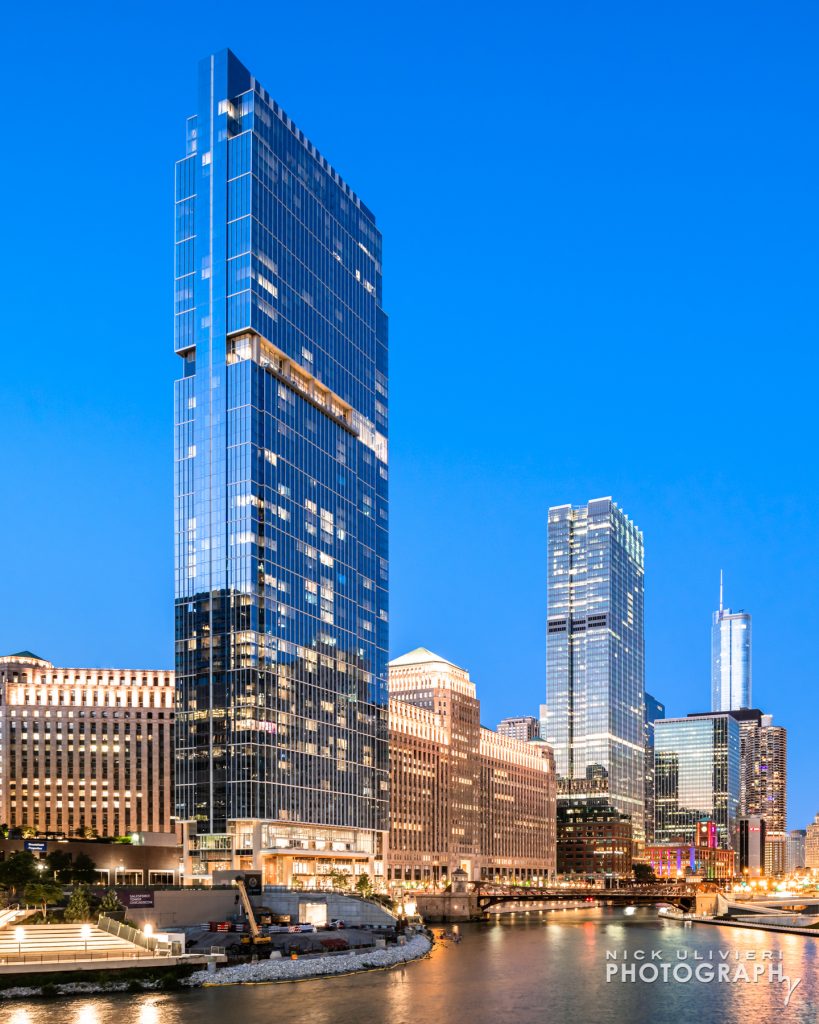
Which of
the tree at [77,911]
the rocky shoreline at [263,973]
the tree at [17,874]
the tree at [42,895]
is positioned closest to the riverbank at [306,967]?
the rocky shoreline at [263,973]

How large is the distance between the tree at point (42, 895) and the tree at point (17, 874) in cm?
464

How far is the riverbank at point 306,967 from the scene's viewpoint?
13588 centimetres

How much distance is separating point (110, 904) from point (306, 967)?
91.8ft

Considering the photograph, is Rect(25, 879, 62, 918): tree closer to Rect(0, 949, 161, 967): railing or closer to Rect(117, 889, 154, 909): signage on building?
Rect(117, 889, 154, 909): signage on building

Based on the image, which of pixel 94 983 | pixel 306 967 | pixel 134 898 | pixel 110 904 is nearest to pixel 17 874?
pixel 134 898

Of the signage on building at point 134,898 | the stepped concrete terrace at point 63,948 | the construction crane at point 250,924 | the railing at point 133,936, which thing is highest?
the stepped concrete terrace at point 63,948

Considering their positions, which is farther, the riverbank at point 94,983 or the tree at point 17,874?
the tree at point 17,874

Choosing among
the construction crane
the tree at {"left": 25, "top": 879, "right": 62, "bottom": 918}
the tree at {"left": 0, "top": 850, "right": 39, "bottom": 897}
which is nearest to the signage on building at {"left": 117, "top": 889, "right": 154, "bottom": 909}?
the tree at {"left": 25, "top": 879, "right": 62, "bottom": 918}

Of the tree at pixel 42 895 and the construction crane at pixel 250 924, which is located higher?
the tree at pixel 42 895

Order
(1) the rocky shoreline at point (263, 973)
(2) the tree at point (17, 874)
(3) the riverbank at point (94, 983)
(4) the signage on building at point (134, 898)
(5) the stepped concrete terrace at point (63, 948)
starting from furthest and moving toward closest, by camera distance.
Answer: (2) the tree at point (17, 874), (4) the signage on building at point (134, 898), (5) the stepped concrete terrace at point (63, 948), (1) the rocky shoreline at point (263, 973), (3) the riverbank at point (94, 983)

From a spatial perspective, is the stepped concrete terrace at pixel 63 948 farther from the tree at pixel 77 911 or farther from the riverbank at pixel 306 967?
the riverbank at pixel 306 967

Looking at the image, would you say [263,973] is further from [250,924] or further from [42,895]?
[250,924]

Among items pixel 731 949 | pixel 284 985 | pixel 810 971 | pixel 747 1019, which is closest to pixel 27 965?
pixel 284 985

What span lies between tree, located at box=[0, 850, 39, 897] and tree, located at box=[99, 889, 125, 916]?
11418 mm
